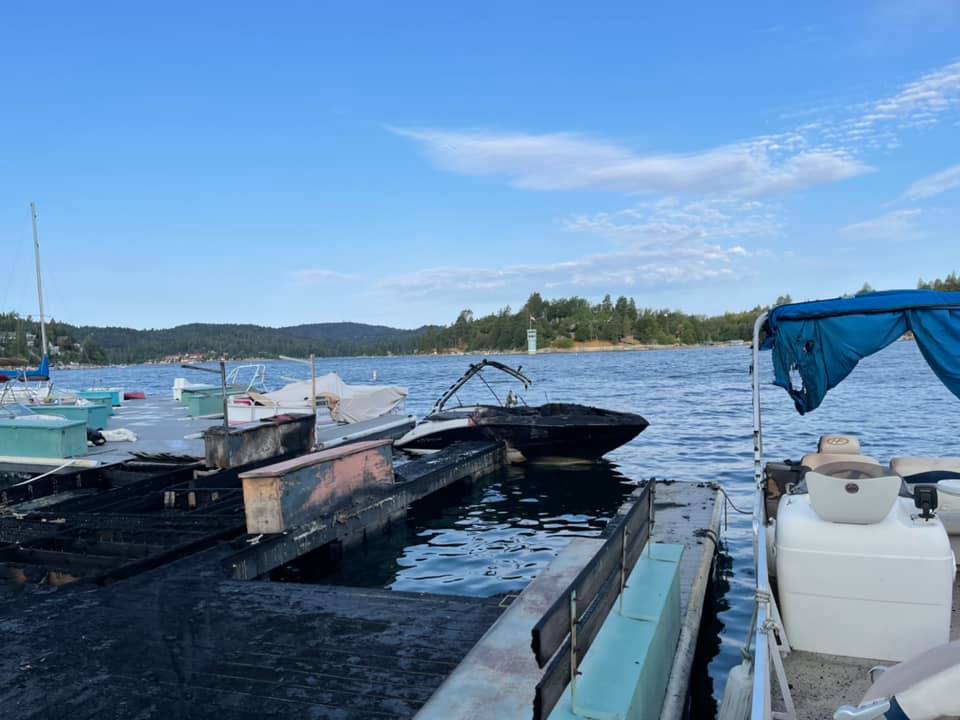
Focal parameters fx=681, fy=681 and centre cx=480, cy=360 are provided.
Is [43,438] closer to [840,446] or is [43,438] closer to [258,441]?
[258,441]

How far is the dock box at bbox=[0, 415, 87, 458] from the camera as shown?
→ 15.2 meters

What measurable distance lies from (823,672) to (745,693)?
535mm

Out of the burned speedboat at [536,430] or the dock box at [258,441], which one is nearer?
the dock box at [258,441]

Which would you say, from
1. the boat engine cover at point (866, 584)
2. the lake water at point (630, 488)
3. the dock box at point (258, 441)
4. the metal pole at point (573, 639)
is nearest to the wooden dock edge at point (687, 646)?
the lake water at point (630, 488)

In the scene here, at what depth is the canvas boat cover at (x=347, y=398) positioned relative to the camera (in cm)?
2150

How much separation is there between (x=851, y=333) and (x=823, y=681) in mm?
3919

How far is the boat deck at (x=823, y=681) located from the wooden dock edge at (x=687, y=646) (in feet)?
2.68

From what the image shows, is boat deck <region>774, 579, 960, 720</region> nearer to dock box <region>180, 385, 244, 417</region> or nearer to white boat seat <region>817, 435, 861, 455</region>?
white boat seat <region>817, 435, 861, 455</region>

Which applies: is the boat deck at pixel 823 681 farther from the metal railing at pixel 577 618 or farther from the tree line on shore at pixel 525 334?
the tree line on shore at pixel 525 334

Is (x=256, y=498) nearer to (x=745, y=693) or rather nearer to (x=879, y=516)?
(x=745, y=693)

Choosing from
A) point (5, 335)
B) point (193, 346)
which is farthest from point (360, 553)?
point (193, 346)

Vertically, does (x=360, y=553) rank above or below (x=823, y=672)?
below

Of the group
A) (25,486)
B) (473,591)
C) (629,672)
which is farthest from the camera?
(25,486)

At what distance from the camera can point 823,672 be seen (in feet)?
15.0
